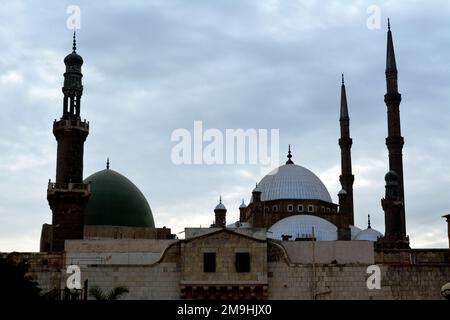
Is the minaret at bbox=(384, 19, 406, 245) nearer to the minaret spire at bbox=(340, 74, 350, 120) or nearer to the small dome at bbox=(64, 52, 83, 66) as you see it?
the minaret spire at bbox=(340, 74, 350, 120)

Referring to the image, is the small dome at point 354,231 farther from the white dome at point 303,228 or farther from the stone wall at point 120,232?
the stone wall at point 120,232

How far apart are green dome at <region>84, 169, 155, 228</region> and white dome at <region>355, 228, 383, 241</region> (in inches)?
781

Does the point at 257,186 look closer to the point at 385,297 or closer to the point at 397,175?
the point at 397,175

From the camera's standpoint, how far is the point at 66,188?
40.2m

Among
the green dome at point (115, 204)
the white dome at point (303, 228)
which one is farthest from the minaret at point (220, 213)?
the green dome at point (115, 204)

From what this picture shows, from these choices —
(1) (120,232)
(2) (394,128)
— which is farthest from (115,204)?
(2) (394,128)

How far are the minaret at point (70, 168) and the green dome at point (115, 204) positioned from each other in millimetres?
6868

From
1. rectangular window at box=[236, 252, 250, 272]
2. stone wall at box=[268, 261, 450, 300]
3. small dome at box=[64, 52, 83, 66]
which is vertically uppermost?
small dome at box=[64, 52, 83, 66]

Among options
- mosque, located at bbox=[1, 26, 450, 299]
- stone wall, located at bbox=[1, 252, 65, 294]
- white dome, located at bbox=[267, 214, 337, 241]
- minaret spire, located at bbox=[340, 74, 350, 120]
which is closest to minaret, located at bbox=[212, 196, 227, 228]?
white dome, located at bbox=[267, 214, 337, 241]

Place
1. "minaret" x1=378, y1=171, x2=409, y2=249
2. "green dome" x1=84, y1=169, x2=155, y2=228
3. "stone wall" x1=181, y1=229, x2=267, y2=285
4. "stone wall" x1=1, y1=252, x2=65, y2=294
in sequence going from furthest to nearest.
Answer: "minaret" x1=378, y1=171, x2=409, y2=249 → "green dome" x1=84, y1=169, x2=155, y2=228 → "stone wall" x1=1, y1=252, x2=65, y2=294 → "stone wall" x1=181, y1=229, x2=267, y2=285

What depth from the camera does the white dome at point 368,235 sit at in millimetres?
61234

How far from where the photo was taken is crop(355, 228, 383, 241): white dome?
61234mm
